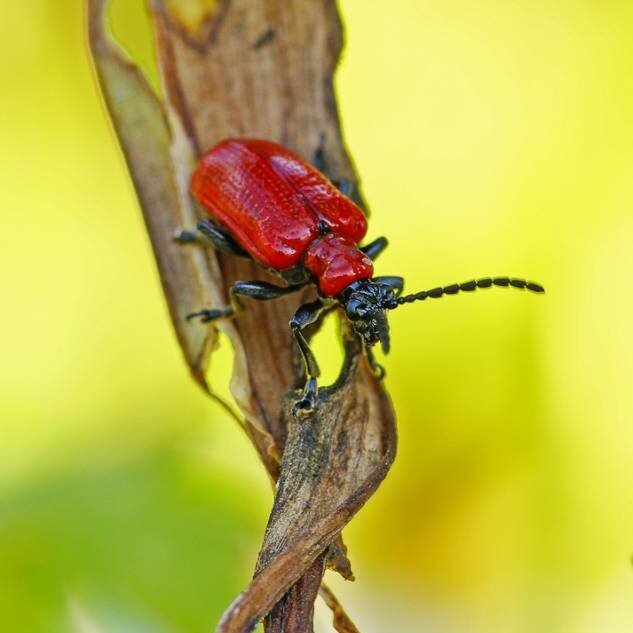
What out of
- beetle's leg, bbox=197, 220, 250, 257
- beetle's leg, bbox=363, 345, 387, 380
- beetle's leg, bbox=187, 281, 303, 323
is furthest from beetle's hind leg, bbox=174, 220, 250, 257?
beetle's leg, bbox=363, 345, 387, 380

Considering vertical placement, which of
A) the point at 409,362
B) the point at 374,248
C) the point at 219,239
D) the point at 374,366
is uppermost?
the point at 219,239

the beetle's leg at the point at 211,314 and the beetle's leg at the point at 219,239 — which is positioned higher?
the beetle's leg at the point at 219,239

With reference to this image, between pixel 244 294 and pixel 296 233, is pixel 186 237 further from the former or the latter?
pixel 296 233

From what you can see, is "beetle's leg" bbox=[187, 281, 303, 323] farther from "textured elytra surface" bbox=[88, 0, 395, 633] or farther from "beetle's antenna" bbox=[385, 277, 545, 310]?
"beetle's antenna" bbox=[385, 277, 545, 310]

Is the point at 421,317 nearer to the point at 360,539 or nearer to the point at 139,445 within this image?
the point at 360,539

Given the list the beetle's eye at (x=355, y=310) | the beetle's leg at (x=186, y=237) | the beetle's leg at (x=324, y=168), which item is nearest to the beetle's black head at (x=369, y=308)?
the beetle's eye at (x=355, y=310)

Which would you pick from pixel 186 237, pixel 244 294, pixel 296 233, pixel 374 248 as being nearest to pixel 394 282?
pixel 374 248

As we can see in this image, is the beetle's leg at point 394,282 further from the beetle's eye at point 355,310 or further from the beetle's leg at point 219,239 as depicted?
the beetle's leg at point 219,239
